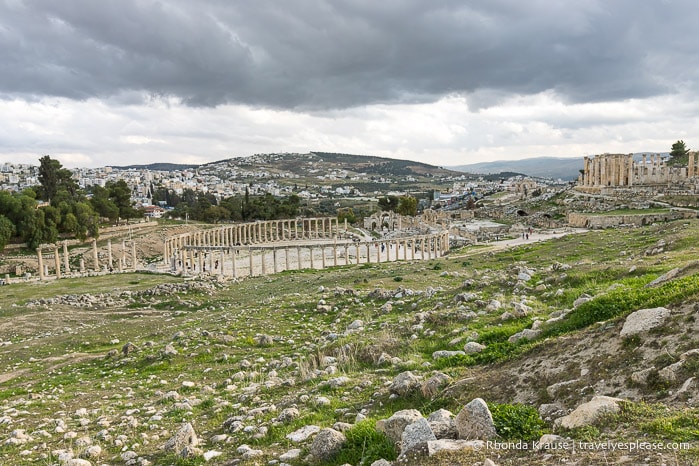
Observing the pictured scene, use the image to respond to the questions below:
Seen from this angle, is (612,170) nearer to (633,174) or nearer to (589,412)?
(633,174)

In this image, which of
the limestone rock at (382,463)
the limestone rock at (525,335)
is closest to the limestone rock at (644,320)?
the limestone rock at (525,335)

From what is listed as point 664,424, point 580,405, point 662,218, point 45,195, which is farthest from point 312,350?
point 45,195

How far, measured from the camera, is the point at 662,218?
55.1m

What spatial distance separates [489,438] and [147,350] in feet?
47.4

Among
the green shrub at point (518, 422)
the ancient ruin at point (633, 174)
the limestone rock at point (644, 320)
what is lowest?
the green shrub at point (518, 422)

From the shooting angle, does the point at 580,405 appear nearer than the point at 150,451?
Yes

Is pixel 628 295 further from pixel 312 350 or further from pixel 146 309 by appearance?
pixel 146 309

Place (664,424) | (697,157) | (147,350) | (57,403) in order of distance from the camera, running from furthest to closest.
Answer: (697,157)
(147,350)
(57,403)
(664,424)

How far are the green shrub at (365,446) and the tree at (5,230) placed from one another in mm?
64173

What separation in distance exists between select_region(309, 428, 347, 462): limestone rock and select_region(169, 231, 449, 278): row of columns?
4934cm

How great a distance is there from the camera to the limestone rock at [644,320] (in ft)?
24.4

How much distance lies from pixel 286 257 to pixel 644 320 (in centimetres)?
5279

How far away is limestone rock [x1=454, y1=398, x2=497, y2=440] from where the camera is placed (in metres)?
5.96

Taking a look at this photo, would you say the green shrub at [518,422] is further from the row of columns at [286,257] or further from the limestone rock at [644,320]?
the row of columns at [286,257]
